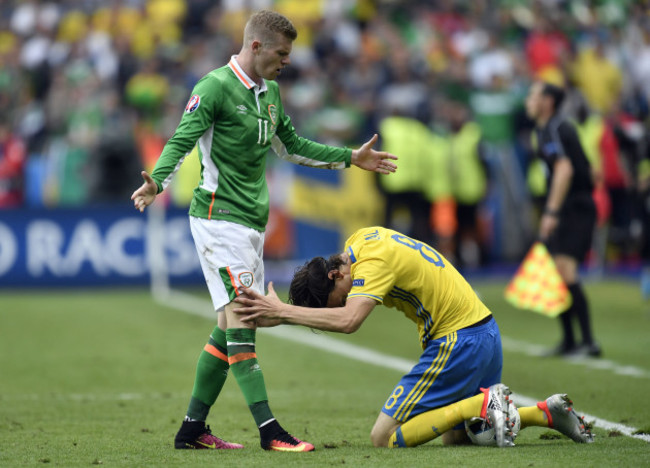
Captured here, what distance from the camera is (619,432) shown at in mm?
6230

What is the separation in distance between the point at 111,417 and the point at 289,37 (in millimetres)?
2788

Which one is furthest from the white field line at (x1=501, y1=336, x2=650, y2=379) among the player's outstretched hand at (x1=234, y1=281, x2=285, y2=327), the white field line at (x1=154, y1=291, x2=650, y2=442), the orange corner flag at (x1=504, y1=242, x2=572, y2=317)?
the player's outstretched hand at (x1=234, y1=281, x2=285, y2=327)

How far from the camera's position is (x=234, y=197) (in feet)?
19.5

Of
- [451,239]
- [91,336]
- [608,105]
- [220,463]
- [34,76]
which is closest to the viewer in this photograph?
[220,463]

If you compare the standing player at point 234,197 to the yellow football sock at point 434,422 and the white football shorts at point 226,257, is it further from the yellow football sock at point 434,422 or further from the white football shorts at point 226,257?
the yellow football sock at point 434,422

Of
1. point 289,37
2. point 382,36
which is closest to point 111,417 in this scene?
point 289,37

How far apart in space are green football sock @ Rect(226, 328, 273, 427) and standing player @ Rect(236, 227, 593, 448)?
220 mm

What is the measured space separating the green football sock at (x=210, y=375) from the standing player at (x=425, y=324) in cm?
48

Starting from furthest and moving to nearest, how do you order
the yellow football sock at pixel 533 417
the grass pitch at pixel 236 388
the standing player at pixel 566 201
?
1. the standing player at pixel 566 201
2. the yellow football sock at pixel 533 417
3. the grass pitch at pixel 236 388

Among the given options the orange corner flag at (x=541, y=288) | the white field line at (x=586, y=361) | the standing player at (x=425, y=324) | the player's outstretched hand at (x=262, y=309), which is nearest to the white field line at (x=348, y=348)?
the white field line at (x=586, y=361)

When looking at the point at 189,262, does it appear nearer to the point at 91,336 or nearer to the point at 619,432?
the point at 91,336

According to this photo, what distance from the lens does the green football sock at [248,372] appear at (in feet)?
19.0

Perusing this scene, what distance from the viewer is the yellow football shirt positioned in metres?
5.59

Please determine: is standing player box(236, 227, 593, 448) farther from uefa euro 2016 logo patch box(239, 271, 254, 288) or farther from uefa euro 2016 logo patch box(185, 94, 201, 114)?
uefa euro 2016 logo patch box(185, 94, 201, 114)
